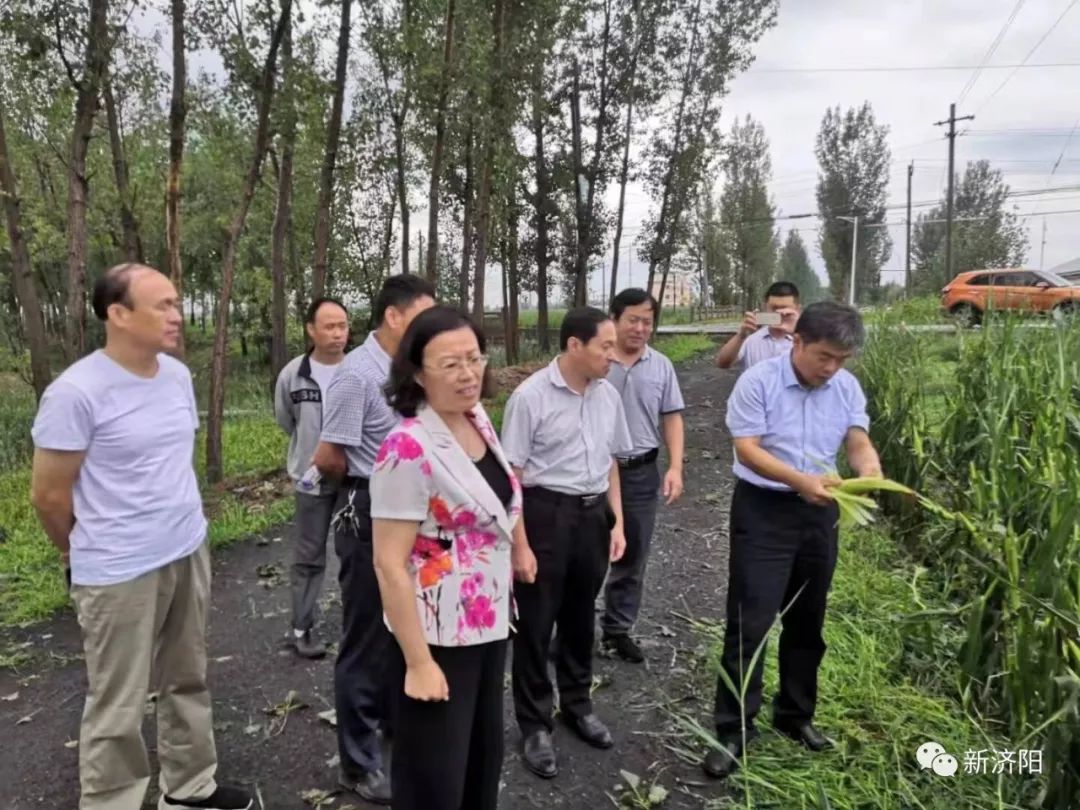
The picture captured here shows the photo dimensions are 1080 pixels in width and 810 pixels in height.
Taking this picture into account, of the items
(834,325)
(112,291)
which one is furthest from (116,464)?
(834,325)

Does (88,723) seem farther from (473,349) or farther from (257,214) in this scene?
(257,214)

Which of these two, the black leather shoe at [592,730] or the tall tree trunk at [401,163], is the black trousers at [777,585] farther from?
the tall tree trunk at [401,163]

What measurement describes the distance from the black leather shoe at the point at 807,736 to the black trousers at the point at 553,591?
0.80m

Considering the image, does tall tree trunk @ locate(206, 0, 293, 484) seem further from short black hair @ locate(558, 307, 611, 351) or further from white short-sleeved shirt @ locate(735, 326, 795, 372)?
short black hair @ locate(558, 307, 611, 351)

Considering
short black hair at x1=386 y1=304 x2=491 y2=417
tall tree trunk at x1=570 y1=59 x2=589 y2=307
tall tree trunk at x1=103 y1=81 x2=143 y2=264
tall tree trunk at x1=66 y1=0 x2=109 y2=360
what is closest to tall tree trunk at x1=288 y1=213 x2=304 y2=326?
tall tree trunk at x1=570 y1=59 x2=589 y2=307

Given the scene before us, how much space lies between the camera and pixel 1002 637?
9.35 feet

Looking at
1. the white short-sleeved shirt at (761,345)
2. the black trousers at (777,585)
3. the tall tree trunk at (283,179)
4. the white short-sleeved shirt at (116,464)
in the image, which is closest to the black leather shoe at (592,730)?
the black trousers at (777,585)

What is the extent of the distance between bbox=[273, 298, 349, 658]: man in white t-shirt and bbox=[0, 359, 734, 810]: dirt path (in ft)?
0.74

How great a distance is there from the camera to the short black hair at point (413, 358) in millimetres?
1771

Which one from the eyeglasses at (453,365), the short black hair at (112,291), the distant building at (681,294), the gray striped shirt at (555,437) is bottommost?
the gray striped shirt at (555,437)

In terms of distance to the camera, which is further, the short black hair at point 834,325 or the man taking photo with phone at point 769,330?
the man taking photo with phone at point 769,330

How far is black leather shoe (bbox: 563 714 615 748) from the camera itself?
285cm

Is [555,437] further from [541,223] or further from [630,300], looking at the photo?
[541,223]

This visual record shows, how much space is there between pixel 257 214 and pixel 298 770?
1685cm
